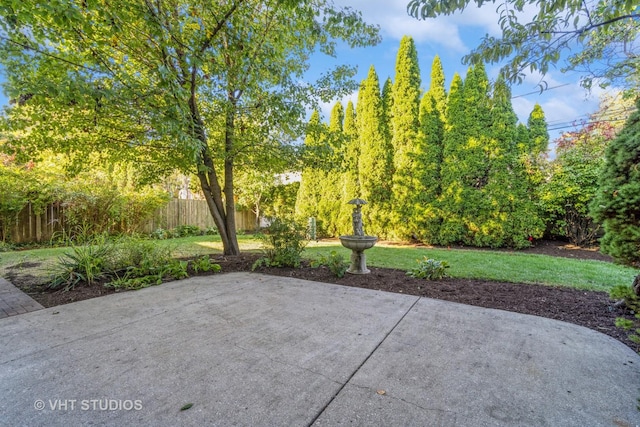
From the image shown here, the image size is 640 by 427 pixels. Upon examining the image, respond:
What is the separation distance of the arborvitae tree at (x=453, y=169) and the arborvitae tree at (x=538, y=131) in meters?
1.78

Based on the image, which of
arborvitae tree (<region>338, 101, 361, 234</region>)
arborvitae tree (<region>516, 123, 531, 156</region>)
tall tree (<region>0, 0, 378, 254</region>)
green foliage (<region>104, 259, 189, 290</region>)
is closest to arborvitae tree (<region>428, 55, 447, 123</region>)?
arborvitae tree (<region>516, 123, 531, 156</region>)

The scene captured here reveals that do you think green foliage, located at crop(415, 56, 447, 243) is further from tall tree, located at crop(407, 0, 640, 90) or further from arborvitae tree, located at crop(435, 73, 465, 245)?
tall tree, located at crop(407, 0, 640, 90)

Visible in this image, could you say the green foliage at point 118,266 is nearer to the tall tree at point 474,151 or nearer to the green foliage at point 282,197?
the tall tree at point 474,151

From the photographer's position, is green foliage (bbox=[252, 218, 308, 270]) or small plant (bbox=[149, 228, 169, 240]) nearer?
green foliage (bbox=[252, 218, 308, 270])

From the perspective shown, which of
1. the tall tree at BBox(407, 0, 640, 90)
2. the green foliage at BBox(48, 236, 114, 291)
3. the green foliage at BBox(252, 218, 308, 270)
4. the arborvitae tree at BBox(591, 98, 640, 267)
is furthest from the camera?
the green foliage at BBox(252, 218, 308, 270)

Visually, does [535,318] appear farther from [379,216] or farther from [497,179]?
[379,216]

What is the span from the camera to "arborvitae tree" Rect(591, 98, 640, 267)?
200cm

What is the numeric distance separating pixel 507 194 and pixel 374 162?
405 centimetres

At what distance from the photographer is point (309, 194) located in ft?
39.4

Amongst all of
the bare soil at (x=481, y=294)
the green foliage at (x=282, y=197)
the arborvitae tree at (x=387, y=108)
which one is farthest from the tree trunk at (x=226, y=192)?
the green foliage at (x=282, y=197)

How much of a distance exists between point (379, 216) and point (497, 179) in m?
3.60

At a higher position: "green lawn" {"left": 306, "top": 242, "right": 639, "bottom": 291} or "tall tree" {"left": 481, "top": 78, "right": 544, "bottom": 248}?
"tall tree" {"left": 481, "top": 78, "right": 544, "bottom": 248}

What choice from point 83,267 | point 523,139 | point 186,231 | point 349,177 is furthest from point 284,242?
point 186,231

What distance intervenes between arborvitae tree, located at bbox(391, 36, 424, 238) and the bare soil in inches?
175
